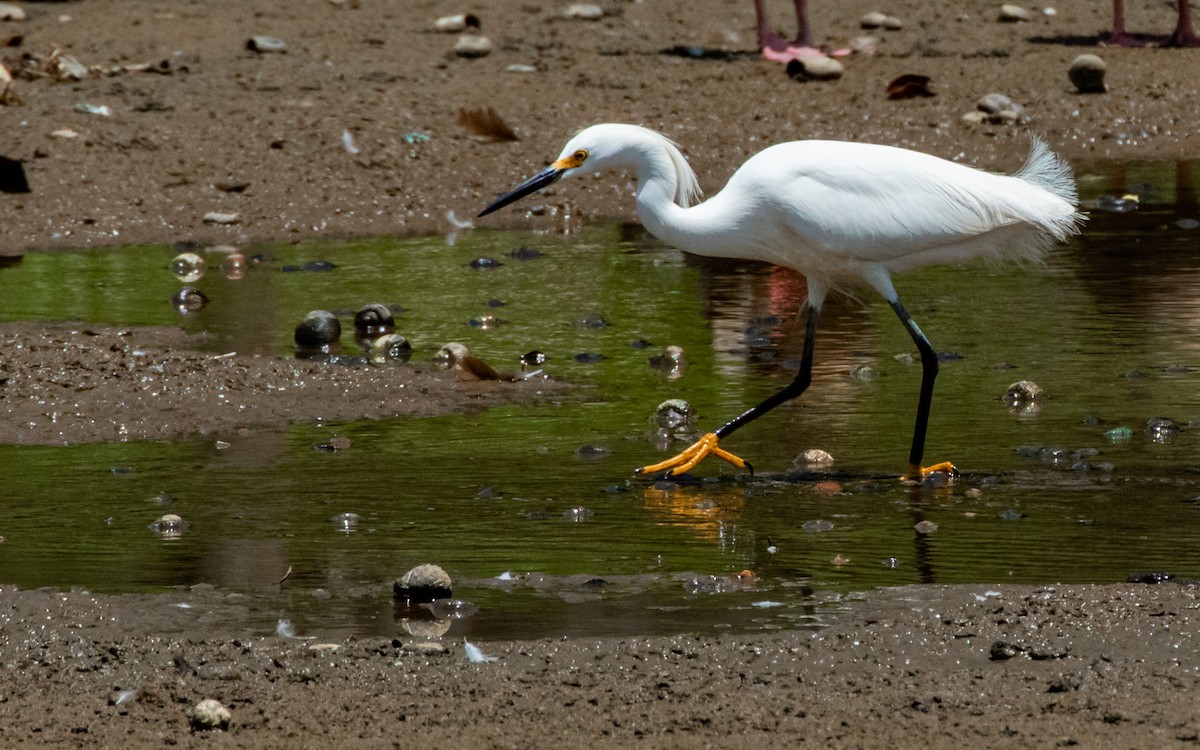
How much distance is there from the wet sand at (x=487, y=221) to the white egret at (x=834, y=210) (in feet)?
4.50

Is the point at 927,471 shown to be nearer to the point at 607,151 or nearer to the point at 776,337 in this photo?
the point at 607,151

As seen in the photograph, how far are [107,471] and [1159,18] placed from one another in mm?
14419

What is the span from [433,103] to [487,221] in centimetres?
185

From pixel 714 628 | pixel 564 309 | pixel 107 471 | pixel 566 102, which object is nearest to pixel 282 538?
pixel 107 471

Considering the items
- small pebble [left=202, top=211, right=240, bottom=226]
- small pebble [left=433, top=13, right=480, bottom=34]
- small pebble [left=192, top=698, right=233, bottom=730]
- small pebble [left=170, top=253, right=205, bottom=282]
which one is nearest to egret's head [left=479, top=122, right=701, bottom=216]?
small pebble [left=192, top=698, right=233, bottom=730]

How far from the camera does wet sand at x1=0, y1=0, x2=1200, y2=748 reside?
13.9ft

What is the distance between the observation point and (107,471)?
6.76 m

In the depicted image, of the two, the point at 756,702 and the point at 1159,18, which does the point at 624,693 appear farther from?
the point at 1159,18

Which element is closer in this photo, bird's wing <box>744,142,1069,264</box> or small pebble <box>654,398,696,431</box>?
bird's wing <box>744,142,1069,264</box>

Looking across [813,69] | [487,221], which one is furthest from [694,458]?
[813,69]

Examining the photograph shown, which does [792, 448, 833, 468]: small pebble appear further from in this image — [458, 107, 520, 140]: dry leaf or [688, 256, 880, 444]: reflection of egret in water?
[458, 107, 520, 140]: dry leaf

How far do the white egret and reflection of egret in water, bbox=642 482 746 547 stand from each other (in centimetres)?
16

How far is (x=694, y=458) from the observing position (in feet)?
21.6

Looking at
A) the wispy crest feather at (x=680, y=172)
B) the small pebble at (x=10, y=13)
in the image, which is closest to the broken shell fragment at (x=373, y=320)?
the wispy crest feather at (x=680, y=172)
